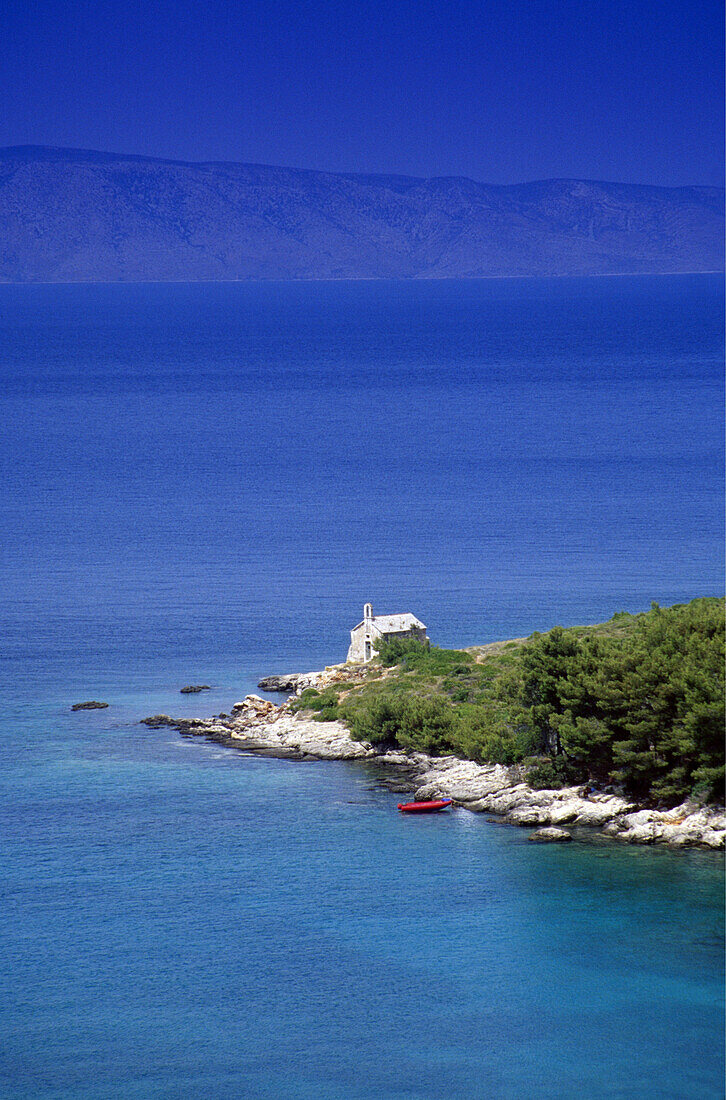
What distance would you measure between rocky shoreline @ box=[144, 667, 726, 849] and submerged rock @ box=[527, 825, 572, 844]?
3 cm

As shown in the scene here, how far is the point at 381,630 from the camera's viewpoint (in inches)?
2714

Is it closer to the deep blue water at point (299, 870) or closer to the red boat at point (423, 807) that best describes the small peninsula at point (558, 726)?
the red boat at point (423, 807)

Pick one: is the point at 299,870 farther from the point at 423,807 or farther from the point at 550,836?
the point at 550,836

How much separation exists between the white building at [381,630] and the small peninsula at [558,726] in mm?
2470

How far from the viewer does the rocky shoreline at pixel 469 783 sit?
50.4 metres

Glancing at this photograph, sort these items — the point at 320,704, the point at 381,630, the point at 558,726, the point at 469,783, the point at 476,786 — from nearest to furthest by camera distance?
the point at 558,726
the point at 476,786
the point at 469,783
the point at 320,704
the point at 381,630

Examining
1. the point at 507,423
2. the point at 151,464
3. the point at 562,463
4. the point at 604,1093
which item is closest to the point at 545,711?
the point at 604,1093

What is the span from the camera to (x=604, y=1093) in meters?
37.9

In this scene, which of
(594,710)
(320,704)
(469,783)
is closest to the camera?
(594,710)

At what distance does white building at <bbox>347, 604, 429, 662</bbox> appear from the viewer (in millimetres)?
69000

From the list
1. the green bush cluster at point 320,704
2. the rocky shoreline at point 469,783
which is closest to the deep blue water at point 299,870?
the rocky shoreline at point 469,783

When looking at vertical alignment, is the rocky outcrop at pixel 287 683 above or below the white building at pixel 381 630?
below

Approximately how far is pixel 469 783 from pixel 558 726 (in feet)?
14.9

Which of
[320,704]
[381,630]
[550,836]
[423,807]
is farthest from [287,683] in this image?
[550,836]
